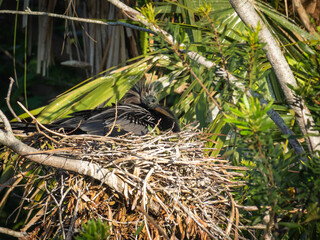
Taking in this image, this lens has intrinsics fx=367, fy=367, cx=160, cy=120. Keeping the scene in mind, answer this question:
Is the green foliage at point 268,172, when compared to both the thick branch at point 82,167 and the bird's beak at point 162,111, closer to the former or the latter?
the thick branch at point 82,167

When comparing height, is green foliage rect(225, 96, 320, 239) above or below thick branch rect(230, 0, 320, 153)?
below

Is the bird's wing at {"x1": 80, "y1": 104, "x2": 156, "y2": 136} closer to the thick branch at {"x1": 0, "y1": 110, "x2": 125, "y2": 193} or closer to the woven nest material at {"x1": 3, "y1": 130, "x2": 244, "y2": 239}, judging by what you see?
the woven nest material at {"x1": 3, "y1": 130, "x2": 244, "y2": 239}

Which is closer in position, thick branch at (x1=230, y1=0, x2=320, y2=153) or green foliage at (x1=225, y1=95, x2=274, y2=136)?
green foliage at (x1=225, y1=95, x2=274, y2=136)

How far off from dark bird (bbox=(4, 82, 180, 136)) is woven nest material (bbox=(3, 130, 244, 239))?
0.58m

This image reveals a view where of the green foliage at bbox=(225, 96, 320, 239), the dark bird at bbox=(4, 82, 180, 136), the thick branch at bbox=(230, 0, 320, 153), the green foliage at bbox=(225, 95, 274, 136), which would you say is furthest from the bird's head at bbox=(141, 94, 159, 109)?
the green foliage at bbox=(225, 95, 274, 136)

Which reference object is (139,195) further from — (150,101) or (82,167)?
(150,101)

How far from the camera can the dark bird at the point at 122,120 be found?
128 inches

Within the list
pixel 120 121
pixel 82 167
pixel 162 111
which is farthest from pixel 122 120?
pixel 82 167

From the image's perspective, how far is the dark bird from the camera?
326cm

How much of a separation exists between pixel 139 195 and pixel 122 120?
4.20ft

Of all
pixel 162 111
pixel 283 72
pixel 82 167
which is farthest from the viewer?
pixel 162 111

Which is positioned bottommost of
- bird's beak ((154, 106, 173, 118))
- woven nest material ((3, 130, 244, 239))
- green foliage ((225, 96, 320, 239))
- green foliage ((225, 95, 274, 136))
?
woven nest material ((3, 130, 244, 239))

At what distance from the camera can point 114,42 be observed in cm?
461

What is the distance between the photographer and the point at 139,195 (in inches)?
89.7
